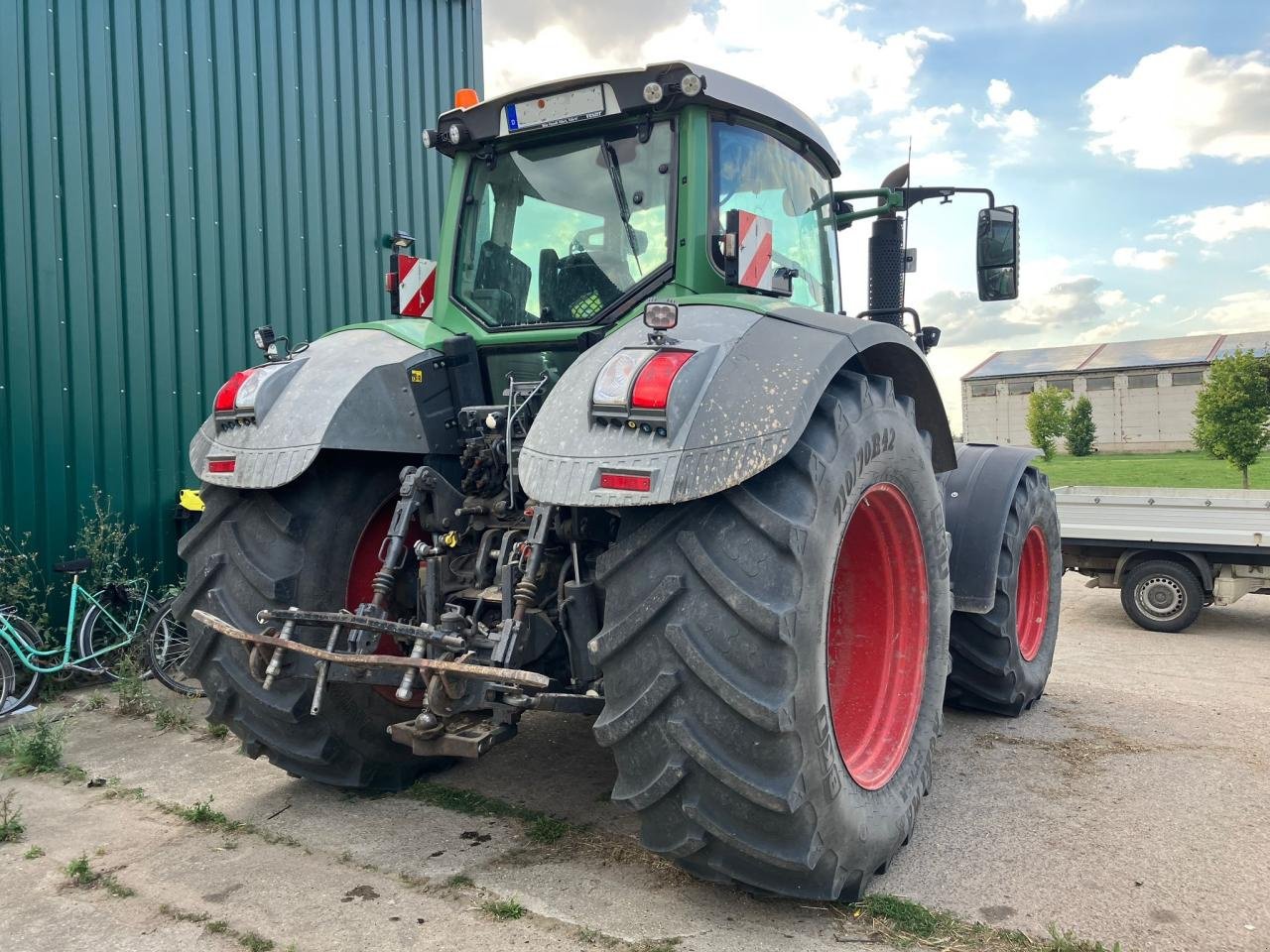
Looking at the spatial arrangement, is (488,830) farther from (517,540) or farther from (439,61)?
(439,61)

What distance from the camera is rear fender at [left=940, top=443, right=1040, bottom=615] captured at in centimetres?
412

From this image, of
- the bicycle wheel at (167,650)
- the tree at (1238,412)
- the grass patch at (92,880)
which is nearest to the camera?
the grass patch at (92,880)

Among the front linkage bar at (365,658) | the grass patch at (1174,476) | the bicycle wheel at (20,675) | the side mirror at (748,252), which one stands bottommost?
the bicycle wheel at (20,675)

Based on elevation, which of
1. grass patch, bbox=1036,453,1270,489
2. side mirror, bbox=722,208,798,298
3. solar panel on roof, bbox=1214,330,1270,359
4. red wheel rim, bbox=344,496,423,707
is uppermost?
solar panel on roof, bbox=1214,330,1270,359

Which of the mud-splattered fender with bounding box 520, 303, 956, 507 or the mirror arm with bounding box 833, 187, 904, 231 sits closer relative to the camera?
the mud-splattered fender with bounding box 520, 303, 956, 507

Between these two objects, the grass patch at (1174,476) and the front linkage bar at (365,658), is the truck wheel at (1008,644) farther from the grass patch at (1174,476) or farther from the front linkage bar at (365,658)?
the grass patch at (1174,476)

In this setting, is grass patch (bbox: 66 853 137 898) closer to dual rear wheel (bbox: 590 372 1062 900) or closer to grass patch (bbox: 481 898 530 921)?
grass patch (bbox: 481 898 530 921)

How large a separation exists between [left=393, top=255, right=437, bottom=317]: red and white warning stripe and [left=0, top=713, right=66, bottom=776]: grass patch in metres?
2.42

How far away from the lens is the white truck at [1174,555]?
698 cm

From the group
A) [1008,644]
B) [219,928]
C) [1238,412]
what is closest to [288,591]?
[219,928]

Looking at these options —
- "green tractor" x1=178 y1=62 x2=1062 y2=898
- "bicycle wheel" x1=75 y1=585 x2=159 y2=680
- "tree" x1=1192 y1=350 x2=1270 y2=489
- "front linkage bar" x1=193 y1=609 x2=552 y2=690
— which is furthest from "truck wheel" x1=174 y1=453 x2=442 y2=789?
"tree" x1=1192 y1=350 x2=1270 y2=489

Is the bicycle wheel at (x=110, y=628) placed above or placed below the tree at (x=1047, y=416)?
below

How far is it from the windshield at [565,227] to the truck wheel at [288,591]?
845mm

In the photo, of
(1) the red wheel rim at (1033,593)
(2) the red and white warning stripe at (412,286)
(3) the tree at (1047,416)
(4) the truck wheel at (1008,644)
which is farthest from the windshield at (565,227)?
(3) the tree at (1047,416)
